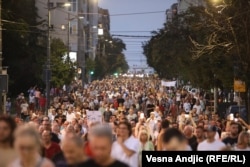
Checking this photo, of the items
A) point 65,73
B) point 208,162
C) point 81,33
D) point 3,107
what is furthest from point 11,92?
point 81,33

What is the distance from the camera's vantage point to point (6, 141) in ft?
28.8

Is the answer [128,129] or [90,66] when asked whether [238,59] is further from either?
[90,66]

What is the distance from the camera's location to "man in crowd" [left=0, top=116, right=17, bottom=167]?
829 centimetres

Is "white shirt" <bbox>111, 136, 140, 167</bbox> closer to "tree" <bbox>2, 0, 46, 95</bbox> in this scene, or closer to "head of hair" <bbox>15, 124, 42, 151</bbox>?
"head of hair" <bbox>15, 124, 42, 151</bbox>

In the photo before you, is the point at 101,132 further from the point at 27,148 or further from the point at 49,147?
the point at 49,147

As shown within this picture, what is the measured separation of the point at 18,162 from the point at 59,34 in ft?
→ 308

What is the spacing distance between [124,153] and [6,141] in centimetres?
226

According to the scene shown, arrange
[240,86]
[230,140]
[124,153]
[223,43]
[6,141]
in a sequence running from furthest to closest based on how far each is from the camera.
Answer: [223,43]
[240,86]
[230,140]
[124,153]
[6,141]

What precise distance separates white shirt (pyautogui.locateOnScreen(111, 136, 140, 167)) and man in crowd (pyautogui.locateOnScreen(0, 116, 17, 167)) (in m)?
1.69

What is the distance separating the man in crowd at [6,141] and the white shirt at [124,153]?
1687 mm

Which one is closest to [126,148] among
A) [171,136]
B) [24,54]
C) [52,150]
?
[52,150]

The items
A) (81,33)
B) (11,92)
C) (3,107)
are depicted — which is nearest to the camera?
(3,107)

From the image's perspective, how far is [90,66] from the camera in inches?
4117

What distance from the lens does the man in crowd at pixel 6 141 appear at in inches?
326
